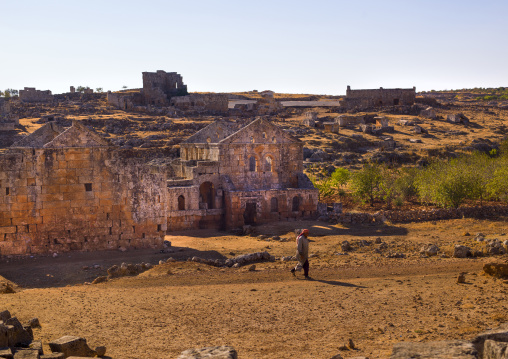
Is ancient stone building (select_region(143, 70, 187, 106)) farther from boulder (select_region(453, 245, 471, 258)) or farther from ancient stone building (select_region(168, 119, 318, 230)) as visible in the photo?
boulder (select_region(453, 245, 471, 258))

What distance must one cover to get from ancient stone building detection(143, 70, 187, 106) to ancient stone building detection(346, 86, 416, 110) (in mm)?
19045

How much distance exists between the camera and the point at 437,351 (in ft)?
23.4

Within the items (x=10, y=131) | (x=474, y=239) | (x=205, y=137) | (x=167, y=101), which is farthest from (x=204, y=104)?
(x=474, y=239)

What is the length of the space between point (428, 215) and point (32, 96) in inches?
1968

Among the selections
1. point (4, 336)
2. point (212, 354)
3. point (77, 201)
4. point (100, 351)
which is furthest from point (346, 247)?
point (4, 336)

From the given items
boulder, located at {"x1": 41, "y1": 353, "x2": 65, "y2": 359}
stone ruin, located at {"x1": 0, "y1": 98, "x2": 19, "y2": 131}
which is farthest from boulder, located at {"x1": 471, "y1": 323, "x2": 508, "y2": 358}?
stone ruin, located at {"x1": 0, "y1": 98, "x2": 19, "y2": 131}

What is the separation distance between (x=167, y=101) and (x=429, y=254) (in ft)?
156

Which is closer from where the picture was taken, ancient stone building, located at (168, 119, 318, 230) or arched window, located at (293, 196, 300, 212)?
ancient stone building, located at (168, 119, 318, 230)

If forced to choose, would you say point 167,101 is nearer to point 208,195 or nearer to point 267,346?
point 208,195

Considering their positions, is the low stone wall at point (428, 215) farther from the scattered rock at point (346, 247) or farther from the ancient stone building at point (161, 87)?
the ancient stone building at point (161, 87)

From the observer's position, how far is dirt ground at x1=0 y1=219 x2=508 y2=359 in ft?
33.4

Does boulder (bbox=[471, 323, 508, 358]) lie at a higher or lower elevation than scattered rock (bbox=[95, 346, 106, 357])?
higher

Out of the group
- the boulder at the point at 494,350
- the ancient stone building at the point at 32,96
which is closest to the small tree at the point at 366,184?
the boulder at the point at 494,350

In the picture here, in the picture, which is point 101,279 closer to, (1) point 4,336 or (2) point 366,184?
(1) point 4,336
